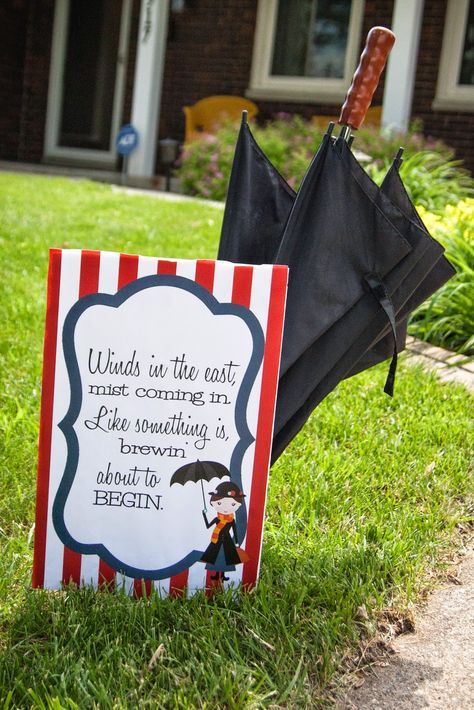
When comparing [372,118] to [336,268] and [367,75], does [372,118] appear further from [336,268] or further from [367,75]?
[336,268]

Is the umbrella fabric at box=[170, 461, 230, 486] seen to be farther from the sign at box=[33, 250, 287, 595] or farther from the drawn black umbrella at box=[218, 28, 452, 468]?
the drawn black umbrella at box=[218, 28, 452, 468]

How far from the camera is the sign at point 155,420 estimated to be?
1.76 m

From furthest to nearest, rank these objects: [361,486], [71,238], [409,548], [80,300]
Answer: [71,238]
[361,486]
[409,548]
[80,300]

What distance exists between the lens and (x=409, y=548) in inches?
83.3

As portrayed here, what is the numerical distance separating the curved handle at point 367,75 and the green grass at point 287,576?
0.93 m

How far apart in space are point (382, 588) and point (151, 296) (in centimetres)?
78

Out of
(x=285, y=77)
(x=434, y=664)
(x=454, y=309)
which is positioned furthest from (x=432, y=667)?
(x=285, y=77)

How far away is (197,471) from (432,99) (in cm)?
927

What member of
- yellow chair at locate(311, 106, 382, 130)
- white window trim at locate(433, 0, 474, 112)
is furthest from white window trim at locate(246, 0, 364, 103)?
white window trim at locate(433, 0, 474, 112)

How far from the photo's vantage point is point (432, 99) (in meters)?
10.3

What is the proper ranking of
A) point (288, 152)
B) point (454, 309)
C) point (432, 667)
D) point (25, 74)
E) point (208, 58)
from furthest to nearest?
point (25, 74) → point (208, 58) → point (288, 152) → point (454, 309) → point (432, 667)

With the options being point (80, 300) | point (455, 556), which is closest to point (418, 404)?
point (455, 556)

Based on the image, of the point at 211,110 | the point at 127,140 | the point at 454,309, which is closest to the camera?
the point at 454,309

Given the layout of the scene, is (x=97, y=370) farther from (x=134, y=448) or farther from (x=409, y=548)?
(x=409, y=548)
